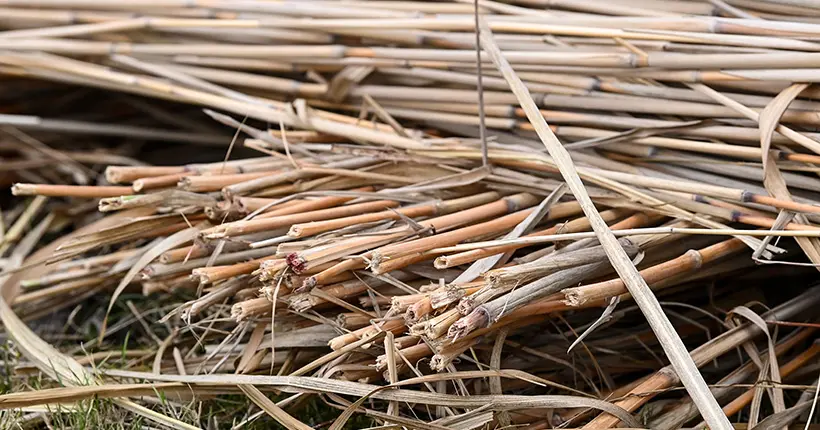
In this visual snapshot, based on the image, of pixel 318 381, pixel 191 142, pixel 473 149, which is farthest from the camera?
pixel 191 142

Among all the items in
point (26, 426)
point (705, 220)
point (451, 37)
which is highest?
point (451, 37)

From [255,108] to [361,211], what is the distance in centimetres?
30

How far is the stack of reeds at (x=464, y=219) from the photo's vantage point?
83cm

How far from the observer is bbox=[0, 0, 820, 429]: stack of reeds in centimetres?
83

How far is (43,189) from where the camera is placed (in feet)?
3.19

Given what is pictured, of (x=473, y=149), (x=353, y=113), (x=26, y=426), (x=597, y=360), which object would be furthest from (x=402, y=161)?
(x=26, y=426)

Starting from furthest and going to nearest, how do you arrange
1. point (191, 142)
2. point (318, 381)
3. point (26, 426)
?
point (191, 142) < point (26, 426) < point (318, 381)

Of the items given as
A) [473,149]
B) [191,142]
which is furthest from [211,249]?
[191,142]

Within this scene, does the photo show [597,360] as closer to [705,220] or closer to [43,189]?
[705,220]

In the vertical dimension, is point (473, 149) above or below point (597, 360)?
above

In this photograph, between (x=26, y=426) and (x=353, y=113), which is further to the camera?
(x=353, y=113)

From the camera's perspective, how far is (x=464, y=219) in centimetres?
95

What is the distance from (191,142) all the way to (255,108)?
34cm

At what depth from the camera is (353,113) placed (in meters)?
1.24
